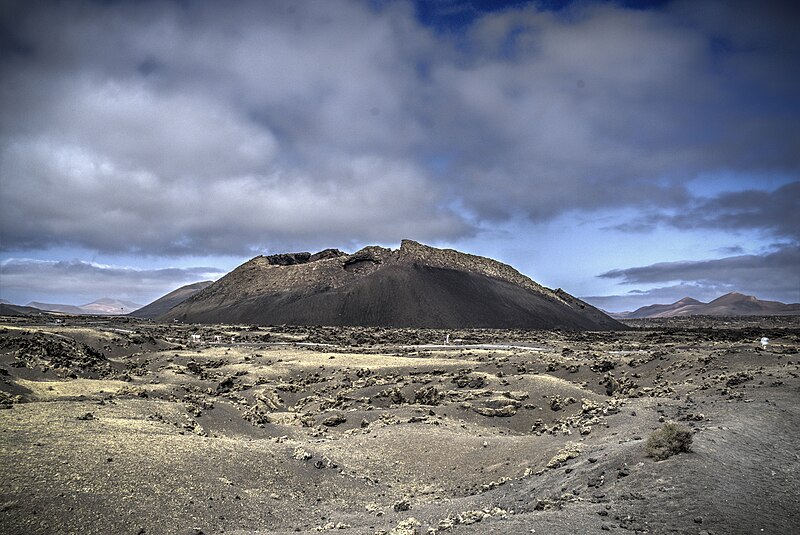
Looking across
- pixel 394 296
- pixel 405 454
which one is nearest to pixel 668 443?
pixel 405 454

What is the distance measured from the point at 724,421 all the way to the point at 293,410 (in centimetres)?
1644

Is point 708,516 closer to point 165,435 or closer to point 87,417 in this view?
point 165,435

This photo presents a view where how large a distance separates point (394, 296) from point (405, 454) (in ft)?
306

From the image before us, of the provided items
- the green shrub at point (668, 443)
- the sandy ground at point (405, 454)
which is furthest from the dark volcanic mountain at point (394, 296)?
the green shrub at point (668, 443)

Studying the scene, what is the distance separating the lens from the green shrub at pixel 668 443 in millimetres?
9659

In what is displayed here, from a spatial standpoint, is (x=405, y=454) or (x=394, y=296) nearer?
(x=405, y=454)

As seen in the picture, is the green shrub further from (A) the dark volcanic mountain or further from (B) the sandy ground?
(A) the dark volcanic mountain

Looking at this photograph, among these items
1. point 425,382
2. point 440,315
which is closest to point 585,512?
point 425,382

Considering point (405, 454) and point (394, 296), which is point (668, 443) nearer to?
point (405, 454)

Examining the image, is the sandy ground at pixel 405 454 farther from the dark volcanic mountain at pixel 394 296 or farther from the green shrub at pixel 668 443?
the dark volcanic mountain at pixel 394 296

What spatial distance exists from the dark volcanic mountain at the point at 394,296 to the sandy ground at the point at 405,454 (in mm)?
75628

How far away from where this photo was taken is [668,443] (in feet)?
32.2

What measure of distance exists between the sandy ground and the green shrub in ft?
0.44

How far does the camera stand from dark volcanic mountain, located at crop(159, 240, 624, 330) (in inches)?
4065
